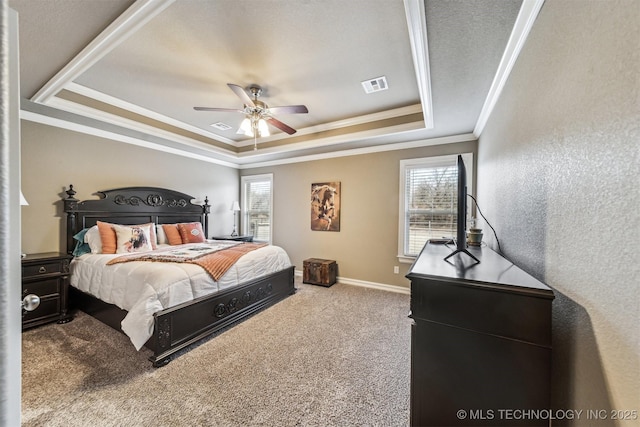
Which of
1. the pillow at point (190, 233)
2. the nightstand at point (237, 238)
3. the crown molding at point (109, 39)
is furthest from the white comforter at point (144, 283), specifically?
the nightstand at point (237, 238)

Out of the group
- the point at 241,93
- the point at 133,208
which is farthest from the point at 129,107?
the point at 241,93

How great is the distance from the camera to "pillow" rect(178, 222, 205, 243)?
4238 millimetres

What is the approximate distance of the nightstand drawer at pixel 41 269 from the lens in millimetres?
2691

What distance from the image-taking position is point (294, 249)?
5156 millimetres

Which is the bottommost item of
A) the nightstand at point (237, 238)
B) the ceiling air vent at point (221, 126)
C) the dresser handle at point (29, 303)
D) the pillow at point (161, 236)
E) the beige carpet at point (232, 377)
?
the beige carpet at point (232, 377)

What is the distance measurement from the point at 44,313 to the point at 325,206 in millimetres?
3907

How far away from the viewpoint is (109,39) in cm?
194

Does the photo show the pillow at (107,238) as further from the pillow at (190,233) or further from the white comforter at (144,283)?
the pillow at (190,233)

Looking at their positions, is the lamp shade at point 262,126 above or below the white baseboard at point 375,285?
above

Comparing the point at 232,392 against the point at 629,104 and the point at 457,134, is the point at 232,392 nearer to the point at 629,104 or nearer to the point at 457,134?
the point at 629,104

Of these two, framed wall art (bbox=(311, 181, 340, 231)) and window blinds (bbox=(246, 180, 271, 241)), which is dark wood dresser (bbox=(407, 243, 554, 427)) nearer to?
framed wall art (bbox=(311, 181, 340, 231))

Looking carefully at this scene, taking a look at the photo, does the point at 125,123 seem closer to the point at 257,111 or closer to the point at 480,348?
the point at 257,111

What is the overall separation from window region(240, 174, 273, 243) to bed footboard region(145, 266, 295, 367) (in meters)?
2.21

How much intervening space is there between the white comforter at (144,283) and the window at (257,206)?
244 centimetres
